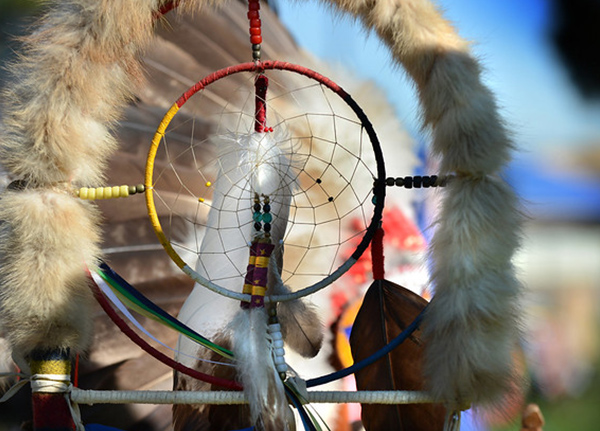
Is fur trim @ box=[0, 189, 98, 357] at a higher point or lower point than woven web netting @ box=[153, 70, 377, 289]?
lower

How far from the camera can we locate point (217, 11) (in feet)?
4.64

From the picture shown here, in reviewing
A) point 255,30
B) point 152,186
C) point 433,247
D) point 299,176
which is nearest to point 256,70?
point 255,30

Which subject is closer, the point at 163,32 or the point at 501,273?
the point at 501,273

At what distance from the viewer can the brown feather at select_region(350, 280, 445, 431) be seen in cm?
95

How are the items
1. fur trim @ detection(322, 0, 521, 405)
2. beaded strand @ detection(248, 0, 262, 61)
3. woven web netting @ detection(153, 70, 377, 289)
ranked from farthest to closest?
woven web netting @ detection(153, 70, 377, 289), beaded strand @ detection(248, 0, 262, 61), fur trim @ detection(322, 0, 521, 405)

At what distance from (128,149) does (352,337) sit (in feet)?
2.25

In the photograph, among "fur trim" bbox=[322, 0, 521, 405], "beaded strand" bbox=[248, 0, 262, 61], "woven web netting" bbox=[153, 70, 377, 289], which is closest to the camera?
"fur trim" bbox=[322, 0, 521, 405]

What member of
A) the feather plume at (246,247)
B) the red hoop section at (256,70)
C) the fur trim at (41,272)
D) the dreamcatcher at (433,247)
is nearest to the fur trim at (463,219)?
the dreamcatcher at (433,247)

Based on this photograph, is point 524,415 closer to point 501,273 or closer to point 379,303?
point 379,303

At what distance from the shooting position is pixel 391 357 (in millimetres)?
978

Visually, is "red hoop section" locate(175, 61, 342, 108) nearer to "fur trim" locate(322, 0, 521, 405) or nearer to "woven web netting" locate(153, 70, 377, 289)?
"fur trim" locate(322, 0, 521, 405)

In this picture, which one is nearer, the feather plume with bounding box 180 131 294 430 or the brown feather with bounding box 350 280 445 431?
the feather plume with bounding box 180 131 294 430

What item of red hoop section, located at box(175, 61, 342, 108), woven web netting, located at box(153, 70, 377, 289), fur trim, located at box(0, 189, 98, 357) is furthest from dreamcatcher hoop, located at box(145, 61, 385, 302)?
woven web netting, located at box(153, 70, 377, 289)

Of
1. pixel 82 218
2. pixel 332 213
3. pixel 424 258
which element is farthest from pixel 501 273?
pixel 332 213
